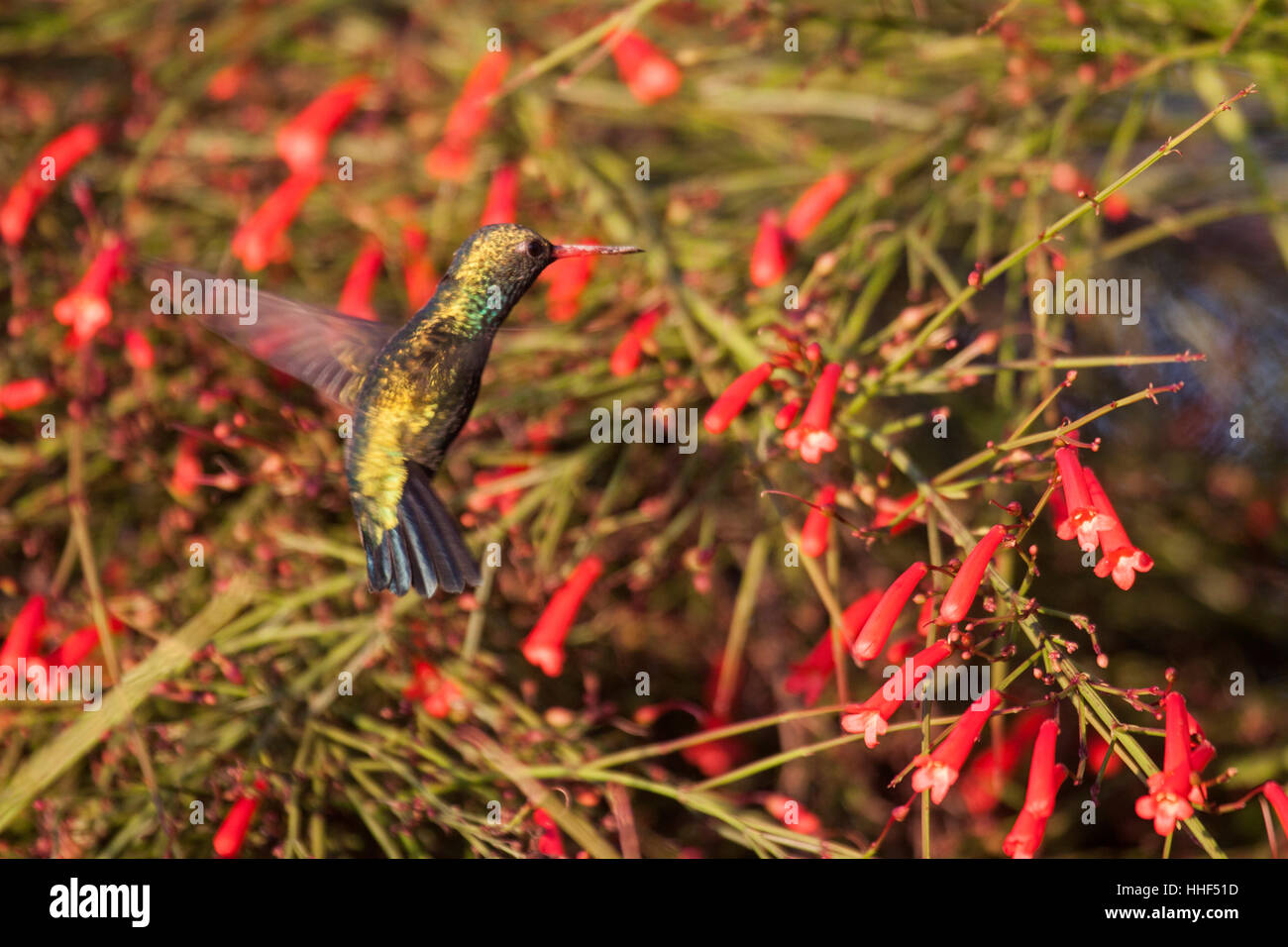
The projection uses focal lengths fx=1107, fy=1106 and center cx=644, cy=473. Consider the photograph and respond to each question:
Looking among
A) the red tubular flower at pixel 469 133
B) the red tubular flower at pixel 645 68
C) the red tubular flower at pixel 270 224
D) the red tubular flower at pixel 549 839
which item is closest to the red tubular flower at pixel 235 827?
the red tubular flower at pixel 549 839

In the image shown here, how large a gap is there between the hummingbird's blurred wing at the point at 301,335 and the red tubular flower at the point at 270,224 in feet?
1.61

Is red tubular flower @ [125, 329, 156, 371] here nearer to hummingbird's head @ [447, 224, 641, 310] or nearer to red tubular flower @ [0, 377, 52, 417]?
red tubular flower @ [0, 377, 52, 417]

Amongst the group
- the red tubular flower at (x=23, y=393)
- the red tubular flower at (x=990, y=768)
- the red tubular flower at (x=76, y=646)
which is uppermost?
the red tubular flower at (x=23, y=393)

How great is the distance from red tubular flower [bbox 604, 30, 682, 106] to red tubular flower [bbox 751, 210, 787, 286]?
395 mm

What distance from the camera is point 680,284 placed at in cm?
227

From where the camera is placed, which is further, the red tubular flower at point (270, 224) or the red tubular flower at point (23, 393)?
the red tubular flower at point (270, 224)

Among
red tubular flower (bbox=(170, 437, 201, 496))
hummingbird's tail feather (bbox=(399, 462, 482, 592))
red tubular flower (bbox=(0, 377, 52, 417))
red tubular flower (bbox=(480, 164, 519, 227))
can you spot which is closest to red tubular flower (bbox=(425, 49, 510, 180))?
red tubular flower (bbox=(480, 164, 519, 227))

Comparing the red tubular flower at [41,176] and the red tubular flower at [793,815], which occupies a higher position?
the red tubular flower at [41,176]

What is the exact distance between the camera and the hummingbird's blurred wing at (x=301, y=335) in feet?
6.39

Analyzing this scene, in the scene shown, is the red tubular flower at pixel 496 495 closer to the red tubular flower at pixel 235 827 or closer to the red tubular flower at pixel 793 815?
the red tubular flower at pixel 235 827

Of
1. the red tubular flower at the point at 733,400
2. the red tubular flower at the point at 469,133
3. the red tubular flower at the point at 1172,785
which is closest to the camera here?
the red tubular flower at the point at 1172,785

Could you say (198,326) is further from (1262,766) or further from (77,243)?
(1262,766)

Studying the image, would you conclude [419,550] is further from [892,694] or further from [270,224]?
[270,224]

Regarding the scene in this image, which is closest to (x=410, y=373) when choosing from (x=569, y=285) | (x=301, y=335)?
(x=301, y=335)
